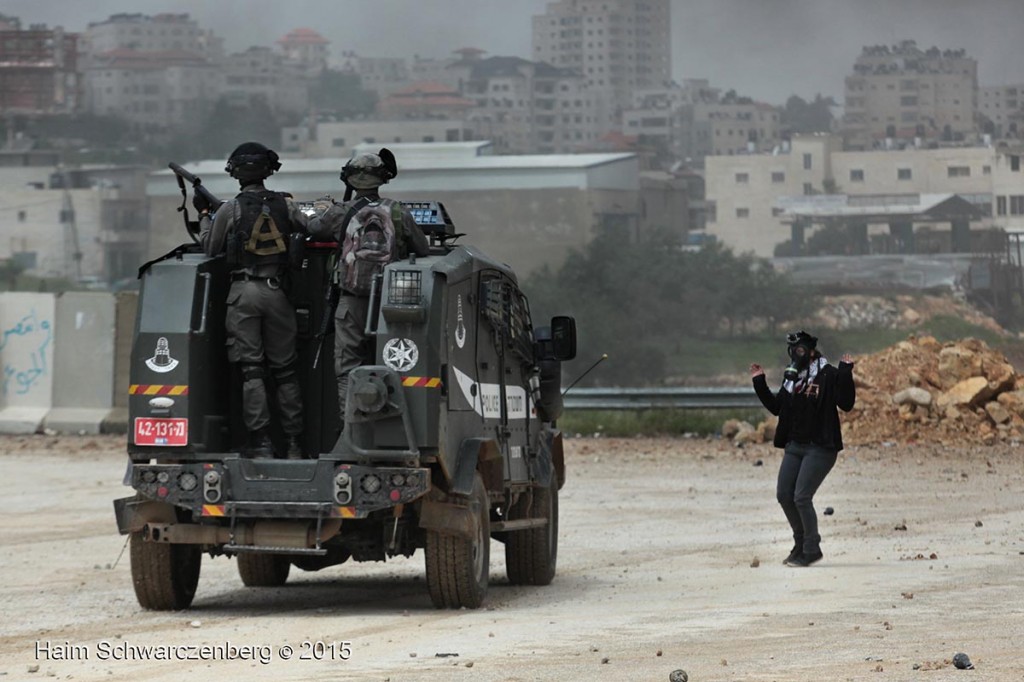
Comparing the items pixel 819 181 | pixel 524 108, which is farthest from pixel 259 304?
pixel 524 108

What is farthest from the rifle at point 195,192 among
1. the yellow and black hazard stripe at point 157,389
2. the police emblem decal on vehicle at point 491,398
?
the police emblem decal on vehicle at point 491,398

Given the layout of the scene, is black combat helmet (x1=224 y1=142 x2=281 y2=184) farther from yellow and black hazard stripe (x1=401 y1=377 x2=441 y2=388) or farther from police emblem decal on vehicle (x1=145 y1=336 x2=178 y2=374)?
yellow and black hazard stripe (x1=401 y1=377 x2=441 y2=388)

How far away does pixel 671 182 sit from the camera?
314ft

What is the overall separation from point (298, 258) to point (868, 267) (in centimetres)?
7237

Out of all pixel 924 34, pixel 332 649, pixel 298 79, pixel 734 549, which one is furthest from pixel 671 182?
pixel 332 649

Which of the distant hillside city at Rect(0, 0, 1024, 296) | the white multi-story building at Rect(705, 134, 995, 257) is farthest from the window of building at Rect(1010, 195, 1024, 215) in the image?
the white multi-story building at Rect(705, 134, 995, 257)

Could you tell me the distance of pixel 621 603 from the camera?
11.8m

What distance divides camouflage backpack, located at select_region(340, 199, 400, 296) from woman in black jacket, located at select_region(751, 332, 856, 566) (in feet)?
12.8

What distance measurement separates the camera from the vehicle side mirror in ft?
44.0

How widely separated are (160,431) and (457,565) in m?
2.03

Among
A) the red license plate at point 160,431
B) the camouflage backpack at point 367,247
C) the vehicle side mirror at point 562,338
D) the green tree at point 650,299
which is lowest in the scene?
the green tree at point 650,299

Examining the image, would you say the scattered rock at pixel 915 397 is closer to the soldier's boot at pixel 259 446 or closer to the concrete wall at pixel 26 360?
the concrete wall at pixel 26 360

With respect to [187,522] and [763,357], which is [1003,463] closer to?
[187,522]

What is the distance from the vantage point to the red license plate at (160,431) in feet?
36.2
